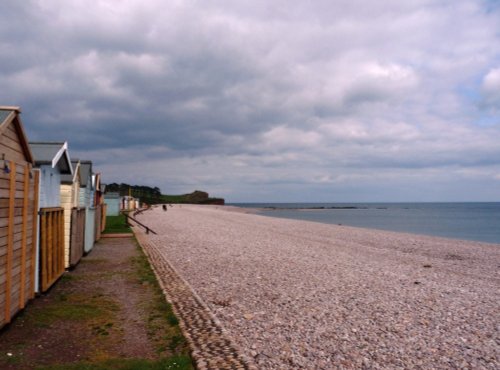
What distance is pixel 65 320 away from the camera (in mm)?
7871

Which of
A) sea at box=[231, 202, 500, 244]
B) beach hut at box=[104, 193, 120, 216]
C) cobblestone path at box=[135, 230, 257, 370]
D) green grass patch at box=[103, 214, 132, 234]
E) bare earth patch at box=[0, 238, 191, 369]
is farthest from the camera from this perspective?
beach hut at box=[104, 193, 120, 216]

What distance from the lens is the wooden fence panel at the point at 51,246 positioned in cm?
962

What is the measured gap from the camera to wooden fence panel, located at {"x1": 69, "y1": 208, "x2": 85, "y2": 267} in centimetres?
1308

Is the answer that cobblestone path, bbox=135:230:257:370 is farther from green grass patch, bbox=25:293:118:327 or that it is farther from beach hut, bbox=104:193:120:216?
beach hut, bbox=104:193:120:216

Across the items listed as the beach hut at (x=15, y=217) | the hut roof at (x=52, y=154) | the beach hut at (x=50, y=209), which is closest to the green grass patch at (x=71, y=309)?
the beach hut at (x=15, y=217)

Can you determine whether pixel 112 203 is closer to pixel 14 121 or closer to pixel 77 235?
pixel 77 235

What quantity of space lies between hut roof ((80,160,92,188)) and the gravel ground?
420 centimetres

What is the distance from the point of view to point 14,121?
7707 mm

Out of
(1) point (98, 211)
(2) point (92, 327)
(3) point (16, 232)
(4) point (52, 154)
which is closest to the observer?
(2) point (92, 327)

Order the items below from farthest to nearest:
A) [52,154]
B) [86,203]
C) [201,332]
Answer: [86,203] → [52,154] → [201,332]

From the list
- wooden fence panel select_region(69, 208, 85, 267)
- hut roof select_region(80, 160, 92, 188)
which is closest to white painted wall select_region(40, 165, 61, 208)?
wooden fence panel select_region(69, 208, 85, 267)

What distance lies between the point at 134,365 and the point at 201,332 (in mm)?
1664

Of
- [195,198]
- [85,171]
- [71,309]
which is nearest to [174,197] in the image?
[195,198]

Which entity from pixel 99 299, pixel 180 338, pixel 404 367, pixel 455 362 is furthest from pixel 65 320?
pixel 455 362
